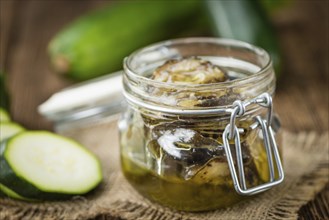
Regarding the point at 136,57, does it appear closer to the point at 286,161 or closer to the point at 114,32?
the point at 286,161

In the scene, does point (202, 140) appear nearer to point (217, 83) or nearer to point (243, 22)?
point (217, 83)

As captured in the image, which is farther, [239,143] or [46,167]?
[46,167]

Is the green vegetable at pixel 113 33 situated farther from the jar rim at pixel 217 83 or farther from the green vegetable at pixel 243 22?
the jar rim at pixel 217 83

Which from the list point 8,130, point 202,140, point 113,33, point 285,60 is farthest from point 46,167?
point 285,60

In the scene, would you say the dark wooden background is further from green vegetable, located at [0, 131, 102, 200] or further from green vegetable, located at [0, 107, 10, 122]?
green vegetable, located at [0, 131, 102, 200]

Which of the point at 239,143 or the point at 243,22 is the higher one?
the point at 239,143

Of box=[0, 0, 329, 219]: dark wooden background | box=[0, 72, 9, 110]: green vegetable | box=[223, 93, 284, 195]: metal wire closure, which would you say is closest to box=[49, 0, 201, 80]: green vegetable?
box=[0, 0, 329, 219]: dark wooden background
